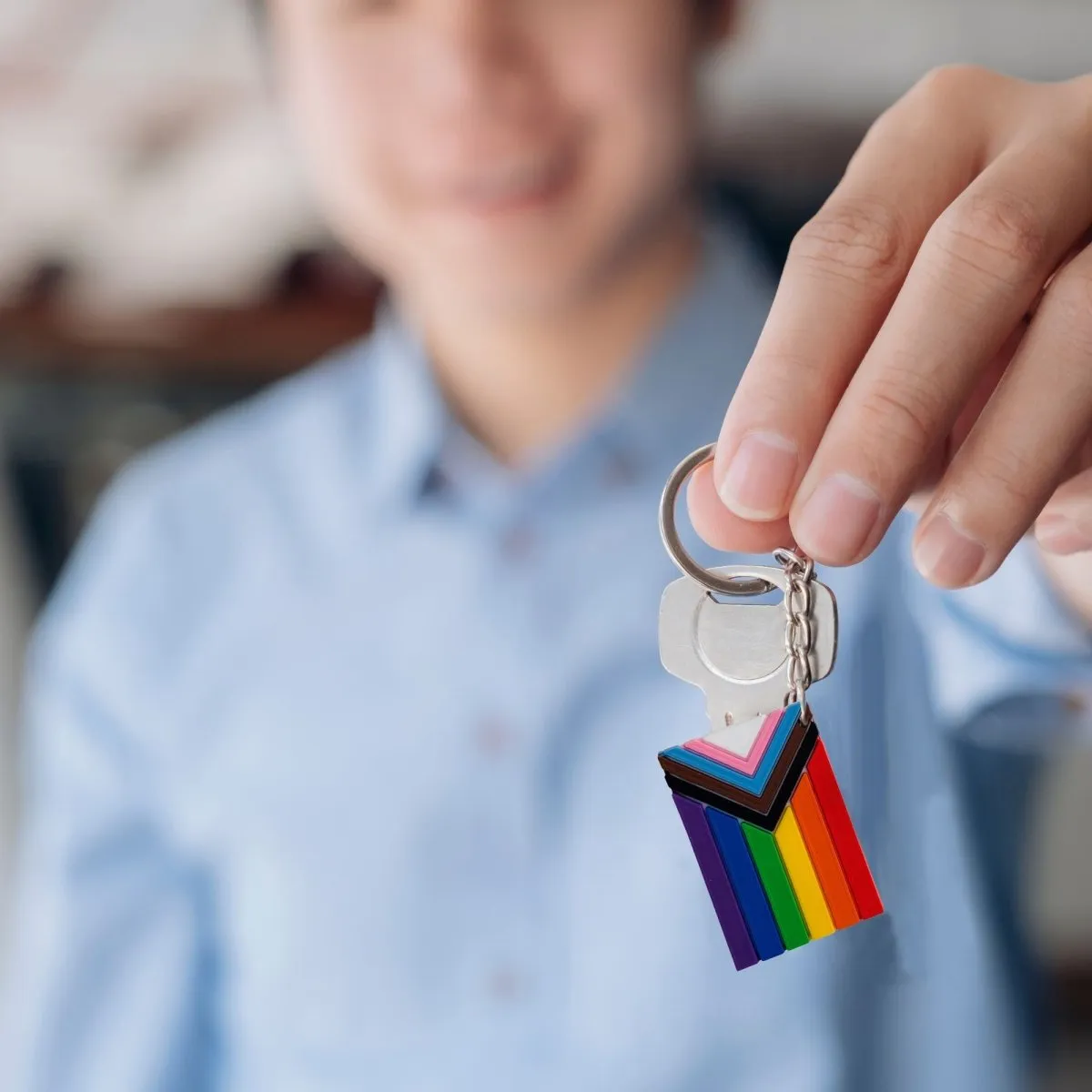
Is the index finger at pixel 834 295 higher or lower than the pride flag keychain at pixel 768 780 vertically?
higher

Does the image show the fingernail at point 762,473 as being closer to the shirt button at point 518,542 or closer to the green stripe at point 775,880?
the green stripe at point 775,880

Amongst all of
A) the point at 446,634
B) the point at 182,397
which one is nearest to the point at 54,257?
the point at 182,397

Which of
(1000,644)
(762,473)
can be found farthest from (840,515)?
(1000,644)

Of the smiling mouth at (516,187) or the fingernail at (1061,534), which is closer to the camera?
the fingernail at (1061,534)

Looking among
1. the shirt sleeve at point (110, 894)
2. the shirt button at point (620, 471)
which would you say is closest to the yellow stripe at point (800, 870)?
the shirt button at point (620, 471)

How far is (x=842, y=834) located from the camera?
269 millimetres

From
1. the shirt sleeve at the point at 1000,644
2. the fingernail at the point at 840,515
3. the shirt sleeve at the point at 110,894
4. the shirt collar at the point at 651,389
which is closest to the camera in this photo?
the fingernail at the point at 840,515

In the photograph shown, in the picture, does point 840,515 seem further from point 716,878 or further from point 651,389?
point 651,389

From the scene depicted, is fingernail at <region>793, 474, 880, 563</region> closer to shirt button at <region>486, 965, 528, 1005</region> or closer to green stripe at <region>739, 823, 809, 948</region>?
green stripe at <region>739, 823, 809, 948</region>

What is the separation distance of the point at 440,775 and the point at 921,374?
0.43 meters

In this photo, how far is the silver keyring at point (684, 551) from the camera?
0.27 metres

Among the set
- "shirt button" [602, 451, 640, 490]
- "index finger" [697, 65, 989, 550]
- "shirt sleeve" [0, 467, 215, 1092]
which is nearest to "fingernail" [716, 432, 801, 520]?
"index finger" [697, 65, 989, 550]

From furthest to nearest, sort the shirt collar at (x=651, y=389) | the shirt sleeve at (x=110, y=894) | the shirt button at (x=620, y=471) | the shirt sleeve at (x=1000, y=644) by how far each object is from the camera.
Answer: the shirt sleeve at (x=110, y=894) → the shirt button at (x=620, y=471) → the shirt collar at (x=651, y=389) → the shirt sleeve at (x=1000, y=644)

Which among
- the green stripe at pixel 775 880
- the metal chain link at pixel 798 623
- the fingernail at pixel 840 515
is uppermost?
the fingernail at pixel 840 515
